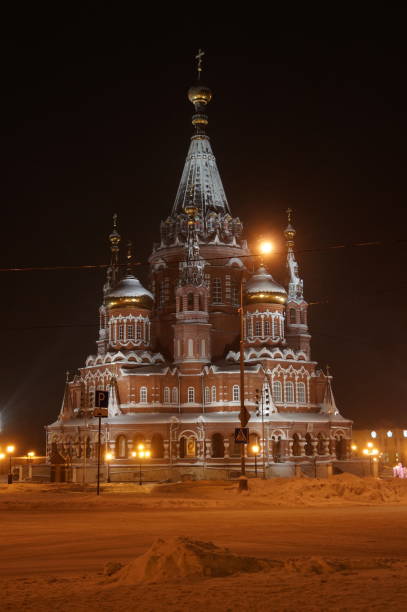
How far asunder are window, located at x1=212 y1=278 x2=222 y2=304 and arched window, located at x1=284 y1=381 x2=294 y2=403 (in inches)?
401

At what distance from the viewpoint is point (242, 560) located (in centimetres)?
1152

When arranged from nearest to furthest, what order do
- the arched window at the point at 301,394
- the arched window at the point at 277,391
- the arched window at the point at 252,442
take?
the arched window at the point at 252,442 → the arched window at the point at 277,391 → the arched window at the point at 301,394

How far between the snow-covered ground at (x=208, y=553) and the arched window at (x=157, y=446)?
3517 centimetres

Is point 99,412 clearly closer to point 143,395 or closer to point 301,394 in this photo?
point 143,395

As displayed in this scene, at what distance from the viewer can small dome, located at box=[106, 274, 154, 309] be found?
68.9 meters

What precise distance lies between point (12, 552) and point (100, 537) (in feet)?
8.54

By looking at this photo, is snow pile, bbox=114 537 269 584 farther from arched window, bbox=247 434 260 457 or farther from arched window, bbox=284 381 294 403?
arched window, bbox=284 381 294 403

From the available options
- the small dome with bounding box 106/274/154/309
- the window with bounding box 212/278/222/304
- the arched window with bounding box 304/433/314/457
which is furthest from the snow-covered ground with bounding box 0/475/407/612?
the window with bounding box 212/278/222/304

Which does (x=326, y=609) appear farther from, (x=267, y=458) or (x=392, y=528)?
(x=267, y=458)

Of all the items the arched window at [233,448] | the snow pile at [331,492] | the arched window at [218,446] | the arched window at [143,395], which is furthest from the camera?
the arched window at [143,395]

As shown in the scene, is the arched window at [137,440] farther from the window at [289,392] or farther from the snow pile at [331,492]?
the snow pile at [331,492]

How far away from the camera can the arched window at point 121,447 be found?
6278 cm

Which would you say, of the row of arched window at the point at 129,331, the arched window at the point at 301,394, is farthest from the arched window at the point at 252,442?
the row of arched window at the point at 129,331

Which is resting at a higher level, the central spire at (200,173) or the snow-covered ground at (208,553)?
the central spire at (200,173)
